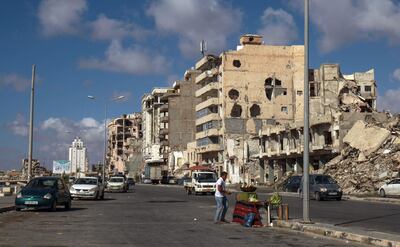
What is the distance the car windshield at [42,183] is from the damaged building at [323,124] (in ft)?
132

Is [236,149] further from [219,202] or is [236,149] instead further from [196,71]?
[219,202]

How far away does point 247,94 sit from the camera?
325 feet

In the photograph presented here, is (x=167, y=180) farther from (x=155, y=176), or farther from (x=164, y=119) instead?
(x=164, y=119)

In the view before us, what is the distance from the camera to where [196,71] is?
412ft

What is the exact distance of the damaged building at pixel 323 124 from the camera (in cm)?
6219

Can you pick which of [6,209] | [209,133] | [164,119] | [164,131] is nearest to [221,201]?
[6,209]

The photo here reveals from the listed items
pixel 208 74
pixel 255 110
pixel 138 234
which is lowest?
pixel 138 234

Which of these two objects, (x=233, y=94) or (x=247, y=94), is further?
(x=247, y=94)

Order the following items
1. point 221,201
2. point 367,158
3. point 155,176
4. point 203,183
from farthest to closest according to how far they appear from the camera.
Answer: point 155,176 → point 367,158 → point 203,183 → point 221,201

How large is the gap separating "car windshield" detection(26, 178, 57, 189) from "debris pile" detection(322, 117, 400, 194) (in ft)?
102

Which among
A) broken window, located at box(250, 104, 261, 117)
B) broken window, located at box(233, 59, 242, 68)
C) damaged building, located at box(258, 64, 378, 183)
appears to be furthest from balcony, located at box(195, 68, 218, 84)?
damaged building, located at box(258, 64, 378, 183)

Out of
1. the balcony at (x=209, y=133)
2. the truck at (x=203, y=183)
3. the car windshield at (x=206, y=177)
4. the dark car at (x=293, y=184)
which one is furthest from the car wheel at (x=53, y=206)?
the balcony at (x=209, y=133)

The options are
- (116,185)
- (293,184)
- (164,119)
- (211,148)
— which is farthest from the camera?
(164,119)

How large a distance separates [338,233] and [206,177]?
34.0 meters
